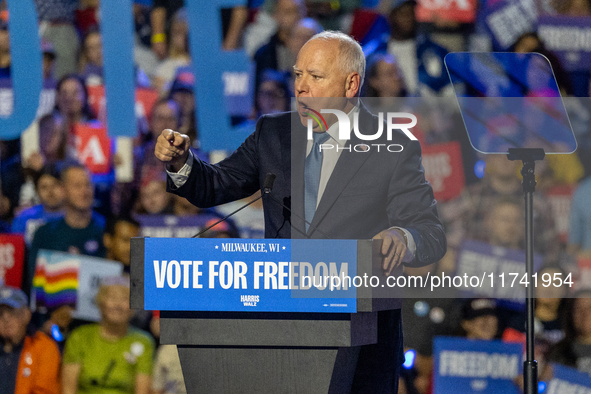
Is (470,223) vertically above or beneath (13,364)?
above

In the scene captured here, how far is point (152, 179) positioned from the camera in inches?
157

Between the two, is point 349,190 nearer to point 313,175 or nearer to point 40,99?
point 313,175

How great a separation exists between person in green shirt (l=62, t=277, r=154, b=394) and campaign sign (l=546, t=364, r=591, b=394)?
81.2 inches

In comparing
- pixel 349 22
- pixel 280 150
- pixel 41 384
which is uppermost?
pixel 349 22

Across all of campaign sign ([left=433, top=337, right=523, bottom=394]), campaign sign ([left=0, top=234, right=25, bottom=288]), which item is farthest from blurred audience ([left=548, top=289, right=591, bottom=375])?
campaign sign ([left=0, top=234, right=25, bottom=288])

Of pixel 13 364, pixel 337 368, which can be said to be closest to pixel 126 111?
pixel 13 364

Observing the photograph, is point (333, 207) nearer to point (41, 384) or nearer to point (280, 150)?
point (280, 150)

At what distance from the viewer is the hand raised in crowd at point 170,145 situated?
1.51m

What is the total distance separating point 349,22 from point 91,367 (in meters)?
2.32

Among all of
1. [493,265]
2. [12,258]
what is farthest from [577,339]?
[12,258]

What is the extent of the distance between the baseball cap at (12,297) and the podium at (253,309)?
273 centimetres

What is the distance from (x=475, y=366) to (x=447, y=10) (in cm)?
190

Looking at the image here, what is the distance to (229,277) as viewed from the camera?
138cm

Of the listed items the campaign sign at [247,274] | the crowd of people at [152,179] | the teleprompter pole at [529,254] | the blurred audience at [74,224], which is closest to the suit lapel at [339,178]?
the campaign sign at [247,274]
